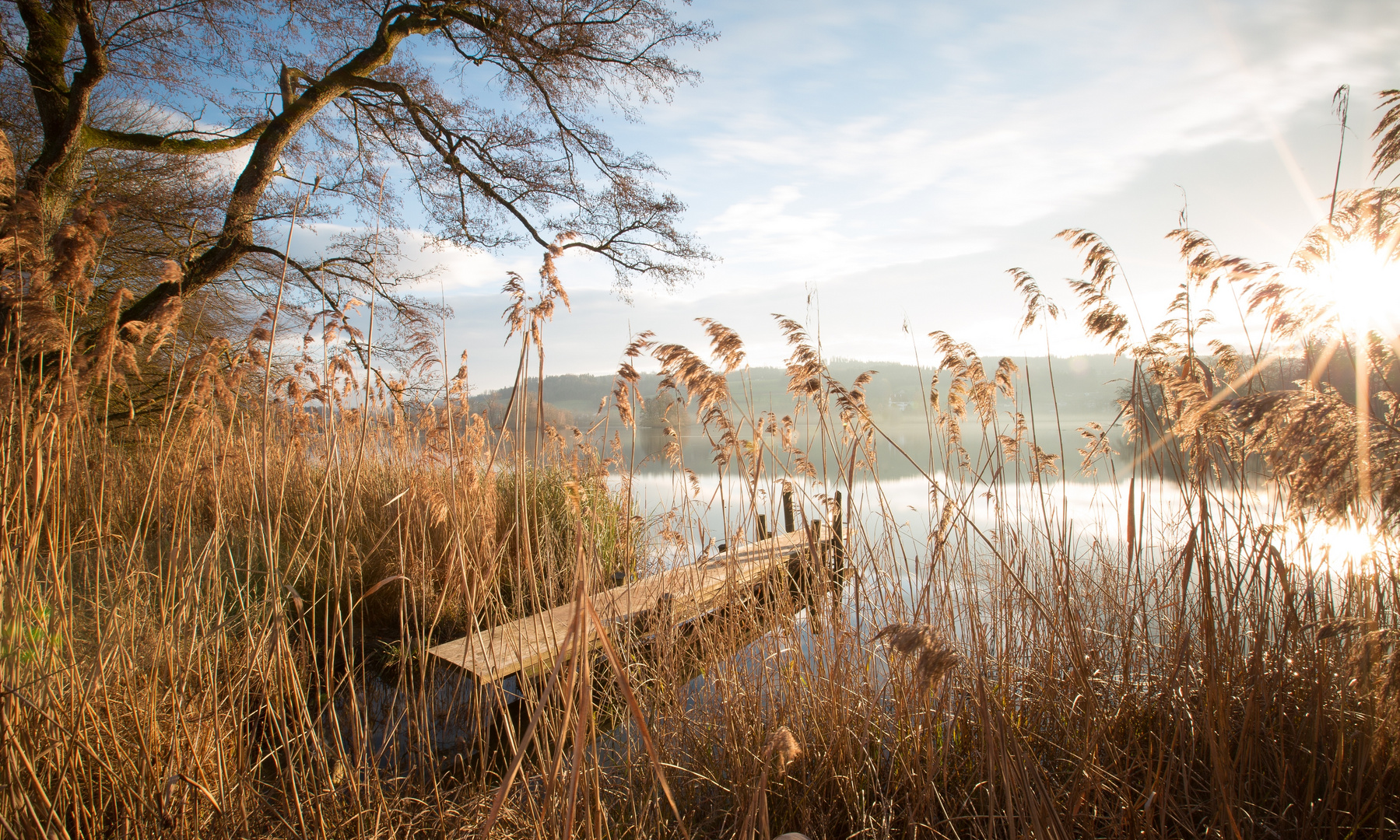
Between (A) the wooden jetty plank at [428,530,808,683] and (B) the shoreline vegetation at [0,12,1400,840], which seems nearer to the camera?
(B) the shoreline vegetation at [0,12,1400,840]

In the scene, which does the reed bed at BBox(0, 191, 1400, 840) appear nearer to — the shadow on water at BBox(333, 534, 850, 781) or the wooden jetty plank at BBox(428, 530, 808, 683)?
the shadow on water at BBox(333, 534, 850, 781)

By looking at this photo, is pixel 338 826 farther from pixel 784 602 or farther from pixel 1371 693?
pixel 1371 693

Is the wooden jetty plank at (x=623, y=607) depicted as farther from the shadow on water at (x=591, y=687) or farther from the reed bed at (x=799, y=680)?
the reed bed at (x=799, y=680)

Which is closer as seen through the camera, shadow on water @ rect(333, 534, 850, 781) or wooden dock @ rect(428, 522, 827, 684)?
shadow on water @ rect(333, 534, 850, 781)

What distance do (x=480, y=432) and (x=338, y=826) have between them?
12.5 feet

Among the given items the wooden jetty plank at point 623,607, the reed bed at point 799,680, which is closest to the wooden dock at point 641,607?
the wooden jetty plank at point 623,607

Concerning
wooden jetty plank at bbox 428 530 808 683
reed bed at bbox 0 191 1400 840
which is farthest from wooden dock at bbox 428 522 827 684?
reed bed at bbox 0 191 1400 840

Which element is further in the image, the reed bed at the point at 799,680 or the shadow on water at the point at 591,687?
the shadow on water at the point at 591,687

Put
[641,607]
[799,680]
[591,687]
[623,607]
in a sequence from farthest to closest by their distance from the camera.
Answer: [623,607] < [641,607] < [591,687] < [799,680]

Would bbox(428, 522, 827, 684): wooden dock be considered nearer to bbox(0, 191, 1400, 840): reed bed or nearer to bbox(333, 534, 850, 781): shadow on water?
bbox(333, 534, 850, 781): shadow on water

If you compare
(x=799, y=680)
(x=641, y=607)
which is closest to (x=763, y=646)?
(x=799, y=680)

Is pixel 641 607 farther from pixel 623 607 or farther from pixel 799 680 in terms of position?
pixel 799 680

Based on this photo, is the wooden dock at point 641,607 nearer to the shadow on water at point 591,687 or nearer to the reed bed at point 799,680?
the shadow on water at point 591,687

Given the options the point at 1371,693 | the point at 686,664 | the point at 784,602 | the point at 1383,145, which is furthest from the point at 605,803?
the point at 1383,145
